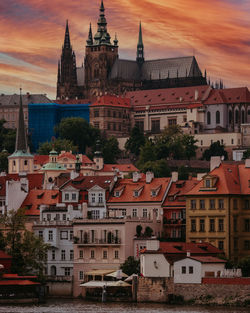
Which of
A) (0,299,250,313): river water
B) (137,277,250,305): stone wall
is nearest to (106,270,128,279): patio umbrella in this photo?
(137,277,250,305): stone wall

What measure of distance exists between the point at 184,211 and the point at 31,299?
18.7 m

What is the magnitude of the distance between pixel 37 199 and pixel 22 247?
1356 centimetres

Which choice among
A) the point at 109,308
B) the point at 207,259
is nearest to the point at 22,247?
the point at 109,308

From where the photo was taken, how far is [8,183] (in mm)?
121125

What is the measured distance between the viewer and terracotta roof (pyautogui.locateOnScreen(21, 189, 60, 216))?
119 m

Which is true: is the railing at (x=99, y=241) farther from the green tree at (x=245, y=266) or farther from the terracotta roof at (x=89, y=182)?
the green tree at (x=245, y=266)

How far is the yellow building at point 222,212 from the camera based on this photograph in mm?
108375

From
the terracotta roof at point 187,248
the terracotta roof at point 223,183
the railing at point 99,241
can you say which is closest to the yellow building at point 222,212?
the terracotta roof at point 223,183

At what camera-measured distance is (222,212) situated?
109m

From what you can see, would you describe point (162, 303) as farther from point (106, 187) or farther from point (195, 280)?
point (106, 187)

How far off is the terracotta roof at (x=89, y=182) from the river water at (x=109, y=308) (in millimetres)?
20501

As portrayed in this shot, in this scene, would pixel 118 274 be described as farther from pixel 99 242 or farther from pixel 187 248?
pixel 99 242

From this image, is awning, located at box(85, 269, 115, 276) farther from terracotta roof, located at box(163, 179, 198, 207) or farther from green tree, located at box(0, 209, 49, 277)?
terracotta roof, located at box(163, 179, 198, 207)

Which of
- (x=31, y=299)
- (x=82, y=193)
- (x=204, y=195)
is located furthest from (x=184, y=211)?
(x=31, y=299)
